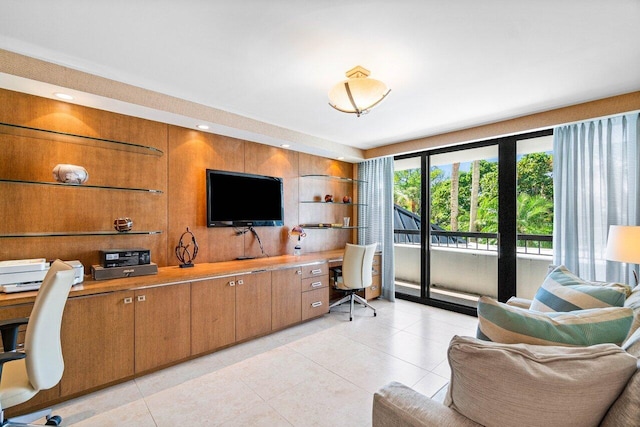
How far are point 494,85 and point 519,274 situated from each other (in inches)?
93.8

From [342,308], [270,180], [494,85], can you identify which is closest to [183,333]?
[270,180]

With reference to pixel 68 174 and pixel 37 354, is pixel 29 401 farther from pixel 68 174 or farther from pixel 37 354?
pixel 68 174

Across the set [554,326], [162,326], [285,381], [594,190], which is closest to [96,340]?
[162,326]

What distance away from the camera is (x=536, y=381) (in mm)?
814

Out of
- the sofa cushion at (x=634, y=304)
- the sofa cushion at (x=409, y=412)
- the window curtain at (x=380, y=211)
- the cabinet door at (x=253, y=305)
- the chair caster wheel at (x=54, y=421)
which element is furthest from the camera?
the window curtain at (x=380, y=211)

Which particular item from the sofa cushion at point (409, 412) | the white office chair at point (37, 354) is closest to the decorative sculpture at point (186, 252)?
the white office chair at point (37, 354)

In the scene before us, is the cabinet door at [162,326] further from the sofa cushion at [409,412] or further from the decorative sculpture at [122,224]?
the sofa cushion at [409,412]

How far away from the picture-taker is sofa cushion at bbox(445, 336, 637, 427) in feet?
2.64

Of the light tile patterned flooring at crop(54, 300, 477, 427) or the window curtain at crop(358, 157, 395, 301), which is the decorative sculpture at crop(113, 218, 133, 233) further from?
the window curtain at crop(358, 157, 395, 301)

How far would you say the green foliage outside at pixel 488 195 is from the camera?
3461 millimetres

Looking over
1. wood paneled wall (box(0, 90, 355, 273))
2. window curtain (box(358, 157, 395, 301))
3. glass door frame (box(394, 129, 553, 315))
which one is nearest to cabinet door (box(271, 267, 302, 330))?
wood paneled wall (box(0, 90, 355, 273))

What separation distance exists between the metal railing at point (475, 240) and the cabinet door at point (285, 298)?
83.7 inches

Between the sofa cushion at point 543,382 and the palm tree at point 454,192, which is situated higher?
the palm tree at point 454,192

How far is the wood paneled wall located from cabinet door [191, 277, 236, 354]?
0.61 m
